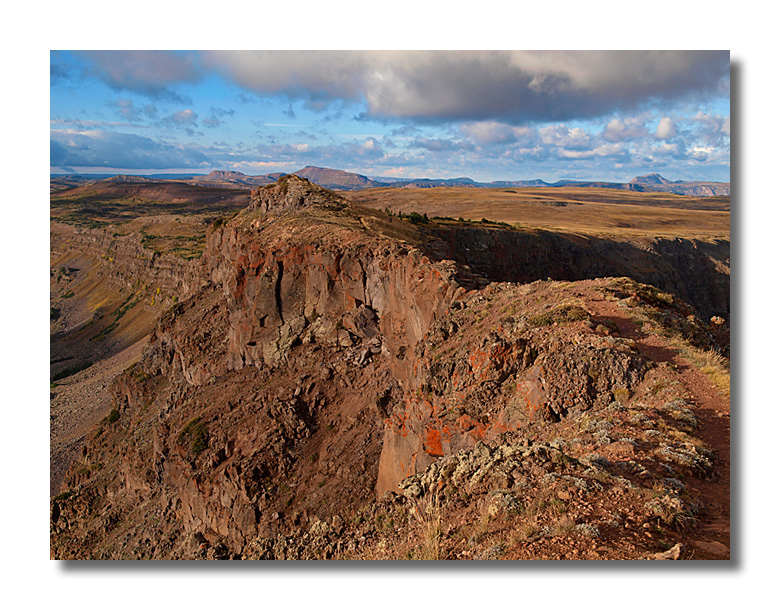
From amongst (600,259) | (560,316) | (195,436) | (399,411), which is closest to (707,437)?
(560,316)

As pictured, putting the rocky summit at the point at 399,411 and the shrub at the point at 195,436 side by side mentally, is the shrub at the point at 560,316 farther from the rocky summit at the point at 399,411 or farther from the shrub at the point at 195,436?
the shrub at the point at 195,436

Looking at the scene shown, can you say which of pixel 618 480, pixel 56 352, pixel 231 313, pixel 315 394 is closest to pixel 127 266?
pixel 56 352

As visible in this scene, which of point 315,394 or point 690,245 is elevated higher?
point 690,245

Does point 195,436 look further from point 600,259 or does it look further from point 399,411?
point 600,259

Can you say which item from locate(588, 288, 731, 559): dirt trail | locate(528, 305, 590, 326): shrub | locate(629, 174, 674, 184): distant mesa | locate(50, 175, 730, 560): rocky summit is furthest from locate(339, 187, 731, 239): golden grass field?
locate(588, 288, 731, 559): dirt trail

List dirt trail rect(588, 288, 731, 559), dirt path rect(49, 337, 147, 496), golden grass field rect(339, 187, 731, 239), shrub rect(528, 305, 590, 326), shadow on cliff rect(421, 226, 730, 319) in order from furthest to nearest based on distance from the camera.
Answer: golden grass field rect(339, 187, 731, 239) < shadow on cliff rect(421, 226, 730, 319) < dirt path rect(49, 337, 147, 496) < shrub rect(528, 305, 590, 326) < dirt trail rect(588, 288, 731, 559)

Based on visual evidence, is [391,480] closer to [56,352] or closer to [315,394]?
[315,394]

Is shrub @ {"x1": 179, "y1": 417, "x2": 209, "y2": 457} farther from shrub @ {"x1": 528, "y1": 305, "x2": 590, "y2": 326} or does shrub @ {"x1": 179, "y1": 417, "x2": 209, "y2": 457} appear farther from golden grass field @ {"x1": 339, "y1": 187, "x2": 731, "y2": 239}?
golden grass field @ {"x1": 339, "y1": 187, "x2": 731, "y2": 239}
